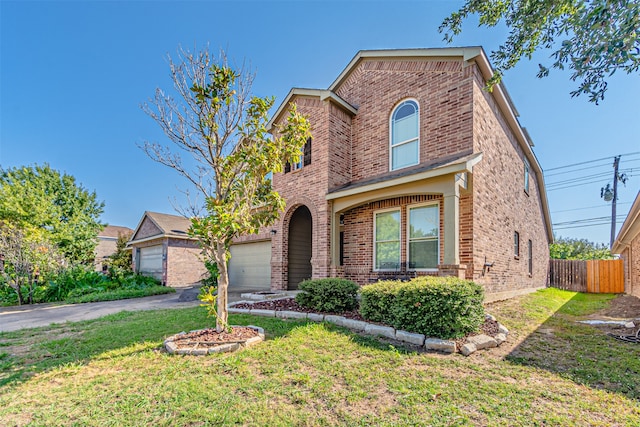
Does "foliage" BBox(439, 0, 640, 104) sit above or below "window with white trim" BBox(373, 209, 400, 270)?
above

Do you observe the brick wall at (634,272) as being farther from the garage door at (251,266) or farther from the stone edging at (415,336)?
the garage door at (251,266)

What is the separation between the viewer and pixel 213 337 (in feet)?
16.5

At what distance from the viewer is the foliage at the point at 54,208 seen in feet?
51.1

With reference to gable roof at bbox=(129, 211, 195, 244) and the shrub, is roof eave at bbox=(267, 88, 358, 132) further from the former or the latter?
the shrub

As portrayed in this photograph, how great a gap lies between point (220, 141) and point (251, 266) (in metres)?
9.37

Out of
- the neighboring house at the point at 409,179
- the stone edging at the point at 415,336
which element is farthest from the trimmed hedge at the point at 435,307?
the neighboring house at the point at 409,179

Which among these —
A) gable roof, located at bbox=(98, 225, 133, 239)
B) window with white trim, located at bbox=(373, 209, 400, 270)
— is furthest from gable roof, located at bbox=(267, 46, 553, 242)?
gable roof, located at bbox=(98, 225, 133, 239)

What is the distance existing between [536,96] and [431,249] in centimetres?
753

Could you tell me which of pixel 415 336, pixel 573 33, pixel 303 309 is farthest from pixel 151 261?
pixel 573 33

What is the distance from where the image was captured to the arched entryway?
11.5m

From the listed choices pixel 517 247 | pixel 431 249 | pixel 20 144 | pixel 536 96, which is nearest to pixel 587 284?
pixel 517 247

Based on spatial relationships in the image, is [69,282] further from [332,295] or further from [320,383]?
[320,383]

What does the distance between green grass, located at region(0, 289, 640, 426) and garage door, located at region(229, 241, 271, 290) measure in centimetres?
771

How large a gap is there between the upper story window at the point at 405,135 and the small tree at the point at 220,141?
4535 millimetres
